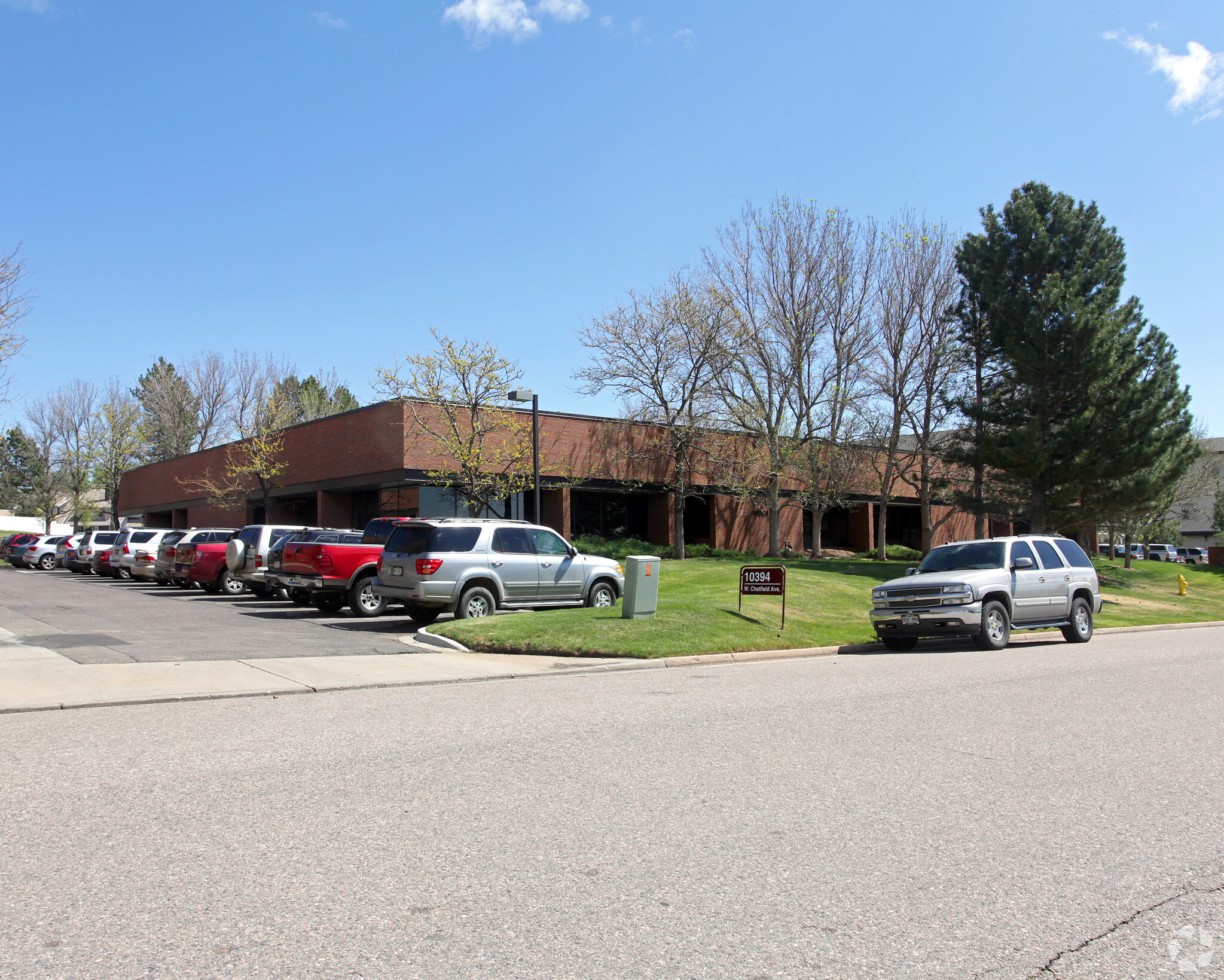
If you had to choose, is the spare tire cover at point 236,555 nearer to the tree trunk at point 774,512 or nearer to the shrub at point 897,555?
the tree trunk at point 774,512

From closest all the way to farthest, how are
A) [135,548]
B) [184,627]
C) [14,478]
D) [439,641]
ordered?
[439,641] < [184,627] < [135,548] < [14,478]

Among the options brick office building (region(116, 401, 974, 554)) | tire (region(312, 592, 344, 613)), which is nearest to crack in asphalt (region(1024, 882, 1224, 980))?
tire (region(312, 592, 344, 613))

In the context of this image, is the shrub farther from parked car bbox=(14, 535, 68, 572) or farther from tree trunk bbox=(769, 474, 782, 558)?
parked car bbox=(14, 535, 68, 572)

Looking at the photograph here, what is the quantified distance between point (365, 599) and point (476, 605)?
3.18 m

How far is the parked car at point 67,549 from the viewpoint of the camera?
38.6m

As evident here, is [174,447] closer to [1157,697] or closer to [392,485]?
[392,485]

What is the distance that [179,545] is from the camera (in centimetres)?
2712

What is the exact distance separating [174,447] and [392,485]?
35.2 m

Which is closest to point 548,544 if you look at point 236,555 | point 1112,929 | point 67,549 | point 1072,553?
point 236,555

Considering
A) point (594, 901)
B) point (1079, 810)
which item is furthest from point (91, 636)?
point (1079, 810)

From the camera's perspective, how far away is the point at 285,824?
519 cm

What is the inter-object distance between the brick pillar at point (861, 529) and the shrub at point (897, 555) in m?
1.00

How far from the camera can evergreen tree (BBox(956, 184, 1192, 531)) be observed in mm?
33125

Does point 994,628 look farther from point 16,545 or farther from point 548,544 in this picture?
point 16,545
